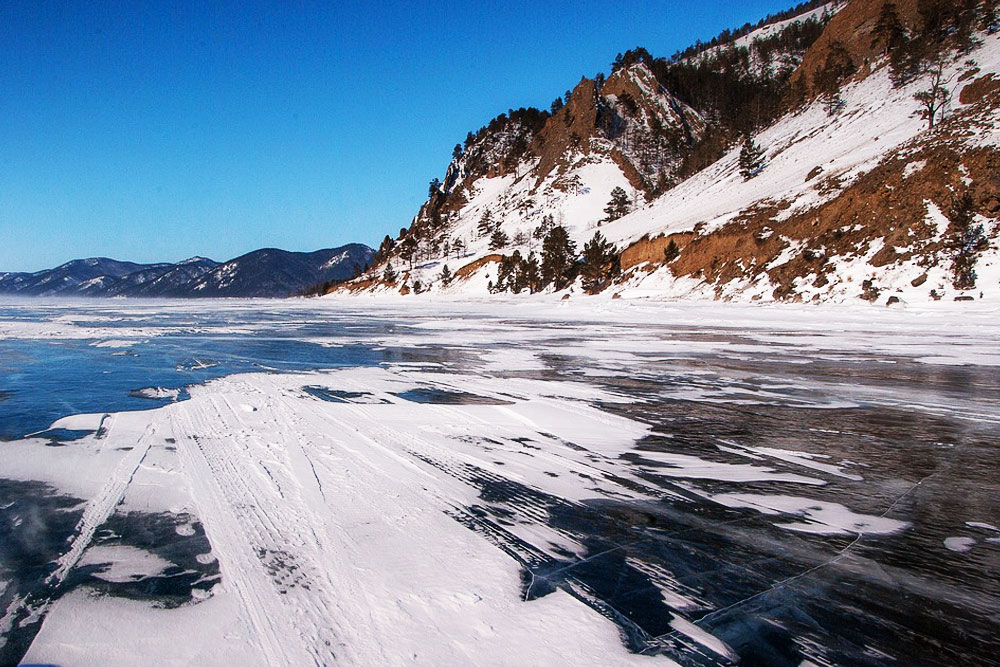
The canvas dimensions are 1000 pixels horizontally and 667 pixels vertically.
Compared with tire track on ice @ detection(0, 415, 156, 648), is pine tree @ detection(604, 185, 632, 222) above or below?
above

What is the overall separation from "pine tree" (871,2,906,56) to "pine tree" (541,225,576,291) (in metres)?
42.3

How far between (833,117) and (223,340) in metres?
61.3

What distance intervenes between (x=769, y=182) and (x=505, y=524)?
49.0 m

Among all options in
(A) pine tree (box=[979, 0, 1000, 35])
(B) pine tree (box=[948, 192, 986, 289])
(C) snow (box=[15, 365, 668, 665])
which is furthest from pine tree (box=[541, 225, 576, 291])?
(C) snow (box=[15, 365, 668, 665])

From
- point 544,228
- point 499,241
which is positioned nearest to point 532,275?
point 499,241

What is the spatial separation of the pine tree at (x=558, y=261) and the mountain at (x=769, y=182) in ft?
0.68

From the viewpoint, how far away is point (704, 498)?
335 cm

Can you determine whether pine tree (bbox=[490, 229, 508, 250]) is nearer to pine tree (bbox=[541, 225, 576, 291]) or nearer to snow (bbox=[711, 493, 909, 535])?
pine tree (bbox=[541, 225, 576, 291])

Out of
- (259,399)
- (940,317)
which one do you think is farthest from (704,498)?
(940,317)

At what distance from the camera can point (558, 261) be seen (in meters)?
50.1

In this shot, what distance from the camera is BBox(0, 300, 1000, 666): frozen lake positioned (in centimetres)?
196

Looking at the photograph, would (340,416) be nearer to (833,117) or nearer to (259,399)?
(259,399)

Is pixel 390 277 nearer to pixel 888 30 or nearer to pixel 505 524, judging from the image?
pixel 888 30

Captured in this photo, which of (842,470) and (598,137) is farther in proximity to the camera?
(598,137)
